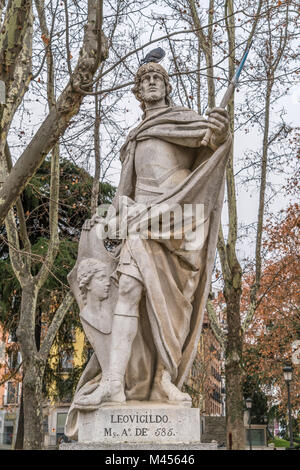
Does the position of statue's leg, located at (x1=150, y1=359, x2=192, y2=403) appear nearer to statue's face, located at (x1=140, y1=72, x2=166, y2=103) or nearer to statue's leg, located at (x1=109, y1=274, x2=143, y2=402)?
statue's leg, located at (x1=109, y1=274, x2=143, y2=402)

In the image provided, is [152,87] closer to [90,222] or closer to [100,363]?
[90,222]

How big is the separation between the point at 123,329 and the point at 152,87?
2379mm

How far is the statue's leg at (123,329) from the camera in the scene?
4.74 m

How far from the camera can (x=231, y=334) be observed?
13305 mm

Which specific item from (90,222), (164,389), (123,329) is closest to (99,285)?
(123,329)

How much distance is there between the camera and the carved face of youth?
16.8 ft

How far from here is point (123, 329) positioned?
491 cm

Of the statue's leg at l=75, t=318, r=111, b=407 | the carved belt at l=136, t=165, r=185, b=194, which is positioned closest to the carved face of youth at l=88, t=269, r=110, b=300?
the statue's leg at l=75, t=318, r=111, b=407

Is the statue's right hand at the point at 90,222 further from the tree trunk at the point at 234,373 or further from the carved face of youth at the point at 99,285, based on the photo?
the tree trunk at the point at 234,373

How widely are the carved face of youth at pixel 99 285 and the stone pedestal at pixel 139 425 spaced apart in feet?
3.12
